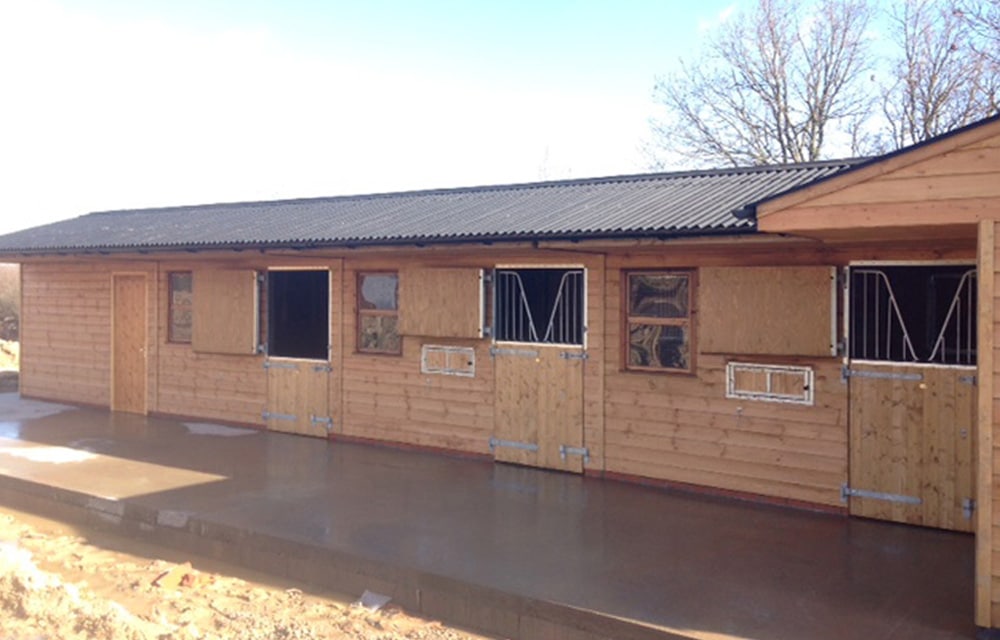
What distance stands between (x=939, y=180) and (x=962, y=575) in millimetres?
2475

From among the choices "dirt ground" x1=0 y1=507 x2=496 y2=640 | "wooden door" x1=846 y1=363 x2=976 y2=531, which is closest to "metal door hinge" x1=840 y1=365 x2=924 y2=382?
"wooden door" x1=846 y1=363 x2=976 y2=531

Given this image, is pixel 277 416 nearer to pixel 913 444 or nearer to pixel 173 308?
pixel 173 308

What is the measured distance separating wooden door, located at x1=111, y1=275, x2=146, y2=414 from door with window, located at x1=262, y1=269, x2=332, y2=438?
2591mm

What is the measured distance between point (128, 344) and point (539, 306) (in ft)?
21.8

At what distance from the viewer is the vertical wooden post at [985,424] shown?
4691mm

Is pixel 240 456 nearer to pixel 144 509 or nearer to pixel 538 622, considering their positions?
pixel 144 509

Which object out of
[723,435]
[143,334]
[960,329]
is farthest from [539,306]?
[143,334]

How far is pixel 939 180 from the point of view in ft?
16.0

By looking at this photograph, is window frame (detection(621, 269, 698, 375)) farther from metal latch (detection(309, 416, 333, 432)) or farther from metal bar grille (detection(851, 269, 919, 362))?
metal latch (detection(309, 416, 333, 432))

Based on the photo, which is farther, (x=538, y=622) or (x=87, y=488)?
(x=87, y=488)

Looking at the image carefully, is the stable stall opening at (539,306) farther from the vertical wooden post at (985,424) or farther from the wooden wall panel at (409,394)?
the vertical wooden post at (985,424)

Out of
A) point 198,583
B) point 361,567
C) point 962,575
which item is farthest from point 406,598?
point 962,575

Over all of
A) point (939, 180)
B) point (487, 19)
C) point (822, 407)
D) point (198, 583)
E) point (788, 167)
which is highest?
point (487, 19)

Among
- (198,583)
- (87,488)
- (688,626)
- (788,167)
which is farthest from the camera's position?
(788,167)
